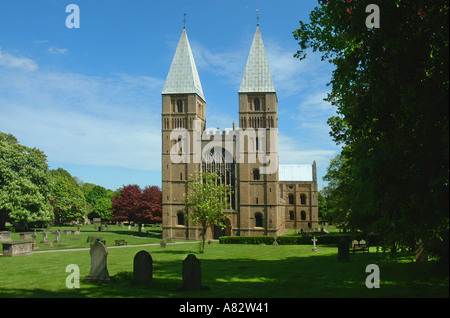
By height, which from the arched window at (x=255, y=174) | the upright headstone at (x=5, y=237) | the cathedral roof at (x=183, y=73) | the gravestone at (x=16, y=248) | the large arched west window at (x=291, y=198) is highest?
the cathedral roof at (x=183, y=73)

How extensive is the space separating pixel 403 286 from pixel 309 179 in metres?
58.0

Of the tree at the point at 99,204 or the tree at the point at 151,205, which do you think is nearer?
the tree at the point at 151,205

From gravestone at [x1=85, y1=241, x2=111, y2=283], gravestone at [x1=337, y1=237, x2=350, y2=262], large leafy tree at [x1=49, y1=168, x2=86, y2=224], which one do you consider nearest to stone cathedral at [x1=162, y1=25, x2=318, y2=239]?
gravestone at [x1=337, y1=237, x2=350, y2=262]

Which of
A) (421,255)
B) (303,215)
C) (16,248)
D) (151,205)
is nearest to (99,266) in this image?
(16,248)

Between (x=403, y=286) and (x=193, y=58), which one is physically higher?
(x=193, y=58)

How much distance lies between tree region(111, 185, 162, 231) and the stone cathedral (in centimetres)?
1074

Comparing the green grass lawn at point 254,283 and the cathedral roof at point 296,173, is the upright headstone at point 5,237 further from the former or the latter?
the cathedral roof at point 296,173

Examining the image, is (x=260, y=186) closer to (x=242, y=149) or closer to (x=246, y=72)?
(x=242, y=149)

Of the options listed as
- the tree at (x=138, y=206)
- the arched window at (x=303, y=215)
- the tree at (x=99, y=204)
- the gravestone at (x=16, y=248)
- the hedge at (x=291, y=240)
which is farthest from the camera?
the tree at (x=99, y=204)

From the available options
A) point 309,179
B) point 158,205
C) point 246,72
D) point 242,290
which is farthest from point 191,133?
point 242,290

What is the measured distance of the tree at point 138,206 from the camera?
59.1 meters

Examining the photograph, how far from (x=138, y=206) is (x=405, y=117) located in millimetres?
53573

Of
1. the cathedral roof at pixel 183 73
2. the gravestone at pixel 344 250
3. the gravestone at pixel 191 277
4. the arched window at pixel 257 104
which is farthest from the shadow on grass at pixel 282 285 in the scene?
the cathedral roof at pixel 183 73

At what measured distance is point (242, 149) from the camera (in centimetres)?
4891
